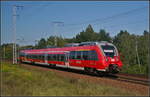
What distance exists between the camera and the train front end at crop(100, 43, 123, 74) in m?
21.3

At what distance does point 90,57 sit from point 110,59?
7.81 feet

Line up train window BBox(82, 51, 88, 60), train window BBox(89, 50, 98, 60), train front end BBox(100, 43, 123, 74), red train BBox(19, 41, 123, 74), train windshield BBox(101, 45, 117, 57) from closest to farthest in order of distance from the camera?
train front end BBox(100, 43, 123, 74)
red train BBox(19, 41, 123, 74)
train windshield BBox(101, 45, 117, 57)
train window BBox(89, 50, 98, 60)
train window BBox(82, 51, 88, 60)

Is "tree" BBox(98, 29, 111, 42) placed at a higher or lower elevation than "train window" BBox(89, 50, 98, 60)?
higher

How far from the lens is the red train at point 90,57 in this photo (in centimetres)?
2147

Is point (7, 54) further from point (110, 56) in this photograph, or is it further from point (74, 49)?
point (110, 56)

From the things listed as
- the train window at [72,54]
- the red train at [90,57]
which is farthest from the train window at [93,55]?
the train window at [72,54]

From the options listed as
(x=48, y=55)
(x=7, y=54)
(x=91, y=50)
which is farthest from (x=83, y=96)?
(x=7, y=54)

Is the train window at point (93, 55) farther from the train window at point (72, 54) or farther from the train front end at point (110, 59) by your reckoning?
the train window at point (72, 54)

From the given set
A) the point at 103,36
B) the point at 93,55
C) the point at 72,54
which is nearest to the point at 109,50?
the point at 93,55

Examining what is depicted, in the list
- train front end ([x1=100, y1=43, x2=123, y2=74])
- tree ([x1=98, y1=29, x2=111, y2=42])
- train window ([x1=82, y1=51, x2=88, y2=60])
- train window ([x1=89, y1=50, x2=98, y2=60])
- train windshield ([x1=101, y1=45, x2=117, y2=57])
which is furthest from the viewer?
tree ([x1=98, y1=29, x2=111, y2=42])

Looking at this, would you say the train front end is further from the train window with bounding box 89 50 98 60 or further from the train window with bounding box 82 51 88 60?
the train window with bounding box 82 51 88 60

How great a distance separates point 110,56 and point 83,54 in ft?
12.1

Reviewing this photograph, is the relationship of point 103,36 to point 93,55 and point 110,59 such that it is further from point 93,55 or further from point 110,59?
point 110,59

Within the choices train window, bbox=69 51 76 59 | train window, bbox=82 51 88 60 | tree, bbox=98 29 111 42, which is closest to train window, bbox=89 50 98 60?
train window, bbox=82 51 88 60
